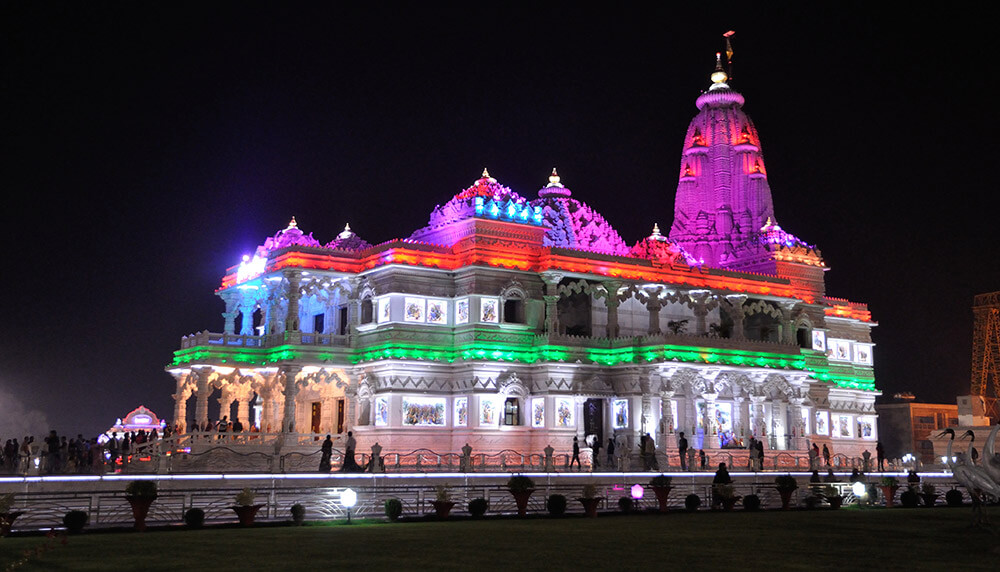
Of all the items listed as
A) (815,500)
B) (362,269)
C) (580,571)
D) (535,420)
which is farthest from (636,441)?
(580,571)

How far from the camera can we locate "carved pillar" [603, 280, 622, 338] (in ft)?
195

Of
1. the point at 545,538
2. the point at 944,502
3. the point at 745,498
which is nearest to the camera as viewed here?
the point at 545,538

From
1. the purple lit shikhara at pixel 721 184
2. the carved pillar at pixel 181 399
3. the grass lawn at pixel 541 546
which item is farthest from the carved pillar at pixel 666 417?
the grass lawn at pixel 541 546

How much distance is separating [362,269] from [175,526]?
3199 cm

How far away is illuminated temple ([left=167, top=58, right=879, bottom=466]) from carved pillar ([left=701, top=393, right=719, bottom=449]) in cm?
13

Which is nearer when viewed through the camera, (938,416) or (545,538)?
(545,538)

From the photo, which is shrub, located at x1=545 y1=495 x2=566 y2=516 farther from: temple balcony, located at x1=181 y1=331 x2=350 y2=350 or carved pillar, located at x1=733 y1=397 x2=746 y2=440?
carved pillar, located at x1=733 y1=397 x2=746 y2=440

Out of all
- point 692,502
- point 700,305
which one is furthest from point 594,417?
point 692,502

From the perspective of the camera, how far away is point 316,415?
6047cm

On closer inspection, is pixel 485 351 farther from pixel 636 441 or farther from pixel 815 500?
pixel 815 500

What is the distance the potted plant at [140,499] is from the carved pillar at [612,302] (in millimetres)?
36632

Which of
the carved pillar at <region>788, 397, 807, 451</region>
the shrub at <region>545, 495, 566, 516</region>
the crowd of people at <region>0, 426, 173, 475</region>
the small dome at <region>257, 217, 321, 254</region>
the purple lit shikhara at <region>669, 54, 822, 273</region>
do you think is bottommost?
the shrub at <region>545, 495, 566, 516</region>

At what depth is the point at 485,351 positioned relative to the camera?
2191 inches

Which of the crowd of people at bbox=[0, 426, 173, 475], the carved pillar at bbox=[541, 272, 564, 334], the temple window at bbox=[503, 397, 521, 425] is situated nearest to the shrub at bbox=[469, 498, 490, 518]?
the crowd of people at bbox=[0, 426, 173, 475]
